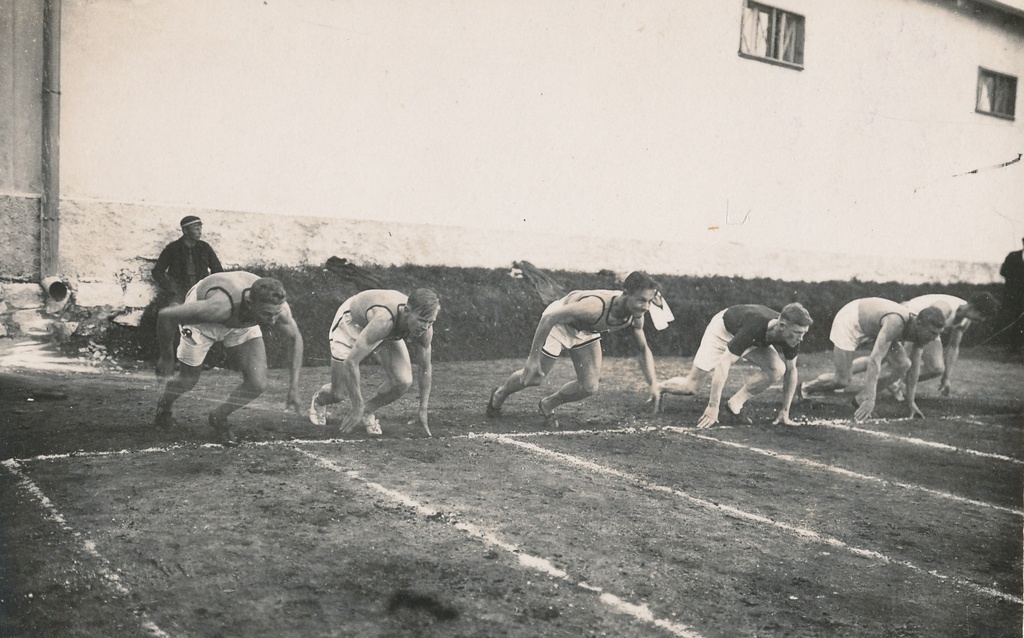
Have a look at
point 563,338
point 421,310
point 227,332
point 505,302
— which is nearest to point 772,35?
point 563,338

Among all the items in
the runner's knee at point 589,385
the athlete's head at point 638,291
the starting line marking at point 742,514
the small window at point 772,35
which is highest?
the small window at point 772,35

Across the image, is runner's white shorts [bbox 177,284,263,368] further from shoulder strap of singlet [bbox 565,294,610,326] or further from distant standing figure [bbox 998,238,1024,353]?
distant standing figure [bbox 998,238,1024,353]

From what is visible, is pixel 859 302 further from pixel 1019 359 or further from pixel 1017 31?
pixel 1017 31

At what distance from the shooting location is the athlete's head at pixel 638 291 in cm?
461

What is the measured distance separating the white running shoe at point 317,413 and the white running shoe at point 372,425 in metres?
0.20

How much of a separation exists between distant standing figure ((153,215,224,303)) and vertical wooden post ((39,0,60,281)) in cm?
37

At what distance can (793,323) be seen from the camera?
5254mm

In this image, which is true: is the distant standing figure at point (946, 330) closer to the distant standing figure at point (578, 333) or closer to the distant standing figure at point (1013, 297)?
the distant standing figure at point (1013, 297)

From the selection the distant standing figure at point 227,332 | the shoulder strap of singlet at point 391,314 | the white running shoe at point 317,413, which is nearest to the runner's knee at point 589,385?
the shoulder strap of singlet at point 391,314

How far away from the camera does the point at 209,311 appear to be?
3309mm

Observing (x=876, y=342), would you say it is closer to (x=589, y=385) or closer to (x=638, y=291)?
(x=638, y=291)

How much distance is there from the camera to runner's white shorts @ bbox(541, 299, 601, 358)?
445cm

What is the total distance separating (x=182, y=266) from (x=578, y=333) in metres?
2.11

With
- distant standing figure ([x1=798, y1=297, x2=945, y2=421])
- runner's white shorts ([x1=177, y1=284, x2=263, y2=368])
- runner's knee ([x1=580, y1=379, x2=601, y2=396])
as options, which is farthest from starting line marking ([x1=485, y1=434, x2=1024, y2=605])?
distant standing figure ([x1=798, y1=297, x2=945, y2=421])
